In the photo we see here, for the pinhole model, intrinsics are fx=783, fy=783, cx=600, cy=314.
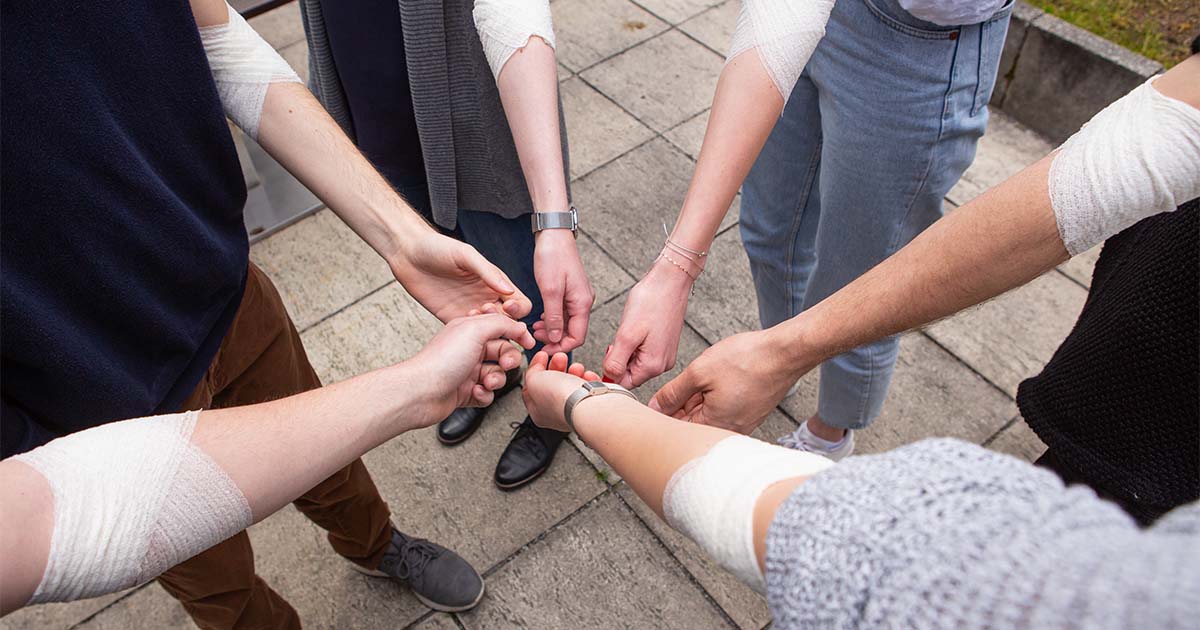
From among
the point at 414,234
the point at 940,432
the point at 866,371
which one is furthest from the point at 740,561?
the point at 940,432

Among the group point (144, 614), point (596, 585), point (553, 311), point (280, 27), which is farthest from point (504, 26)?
point (280, 27)

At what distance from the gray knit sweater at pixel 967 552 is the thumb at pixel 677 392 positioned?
104 cm

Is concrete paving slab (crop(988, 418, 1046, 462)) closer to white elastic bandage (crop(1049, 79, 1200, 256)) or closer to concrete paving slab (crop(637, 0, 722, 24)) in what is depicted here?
white elastic bandage (crop(1049, 79, 1200, 256))

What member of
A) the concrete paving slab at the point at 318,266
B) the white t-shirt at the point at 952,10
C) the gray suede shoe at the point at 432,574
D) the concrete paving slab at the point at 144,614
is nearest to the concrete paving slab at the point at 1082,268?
the white t-shirt at the point at 952,10

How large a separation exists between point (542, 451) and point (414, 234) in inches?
48.9

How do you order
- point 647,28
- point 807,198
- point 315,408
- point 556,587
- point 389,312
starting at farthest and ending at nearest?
1. point 647,28
2. point 389,312
3. point 556,587
4. point 807,198
5. point 315,408

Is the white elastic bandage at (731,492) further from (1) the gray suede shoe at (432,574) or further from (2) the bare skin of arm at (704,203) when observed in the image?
(1) the gray suede shoe at (432,574)

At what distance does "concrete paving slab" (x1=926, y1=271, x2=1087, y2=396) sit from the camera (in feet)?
10.8

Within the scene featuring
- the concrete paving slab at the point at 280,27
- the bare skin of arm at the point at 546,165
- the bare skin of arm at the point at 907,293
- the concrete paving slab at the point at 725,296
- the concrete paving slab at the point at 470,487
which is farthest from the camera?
the concrete paving slab at the point at 280,27

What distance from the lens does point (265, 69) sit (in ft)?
6.50

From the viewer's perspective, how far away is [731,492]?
109cm

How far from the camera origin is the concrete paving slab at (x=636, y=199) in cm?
383

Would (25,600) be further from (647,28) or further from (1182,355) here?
(647,28)

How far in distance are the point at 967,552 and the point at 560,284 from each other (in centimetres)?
156
